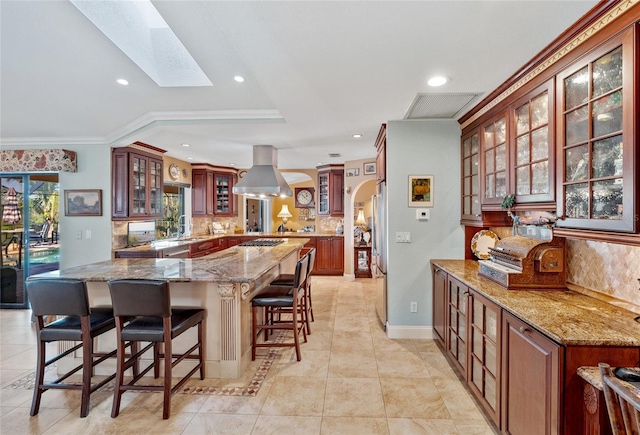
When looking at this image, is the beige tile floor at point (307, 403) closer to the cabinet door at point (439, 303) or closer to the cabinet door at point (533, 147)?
the cabinet door at point (439, 303)

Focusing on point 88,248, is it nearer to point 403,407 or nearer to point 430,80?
point 403,407

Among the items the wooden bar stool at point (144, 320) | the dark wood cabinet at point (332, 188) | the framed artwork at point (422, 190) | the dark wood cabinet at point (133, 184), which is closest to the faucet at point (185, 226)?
the dark wood cabinet at point (133, 184)

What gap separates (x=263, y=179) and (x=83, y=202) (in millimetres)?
2574

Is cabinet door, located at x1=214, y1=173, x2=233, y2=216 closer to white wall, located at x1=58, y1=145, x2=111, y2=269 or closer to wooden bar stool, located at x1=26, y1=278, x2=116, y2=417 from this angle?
white wall, located at x1=58, y1=145, x2=111, y2=269

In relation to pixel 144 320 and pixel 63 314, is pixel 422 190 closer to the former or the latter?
pixel 144 320

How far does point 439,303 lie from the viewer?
3146mm

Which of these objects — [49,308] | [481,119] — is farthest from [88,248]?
[481,119]

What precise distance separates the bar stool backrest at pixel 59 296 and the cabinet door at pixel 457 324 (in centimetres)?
278

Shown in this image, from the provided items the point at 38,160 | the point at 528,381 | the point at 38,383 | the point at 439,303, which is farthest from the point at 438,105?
the point at 38,160

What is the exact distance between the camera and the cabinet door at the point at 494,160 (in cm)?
252

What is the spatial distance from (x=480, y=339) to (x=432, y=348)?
1152mm

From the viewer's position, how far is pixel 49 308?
2.15 meters

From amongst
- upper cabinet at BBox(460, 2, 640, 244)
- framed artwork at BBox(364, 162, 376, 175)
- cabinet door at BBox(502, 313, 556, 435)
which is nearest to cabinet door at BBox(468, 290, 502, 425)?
cabinet door at BBox(502, 313, 556, 435)

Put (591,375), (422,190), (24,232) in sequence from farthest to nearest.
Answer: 1. (24,232)
2. (422,190)
3. (591,375)
